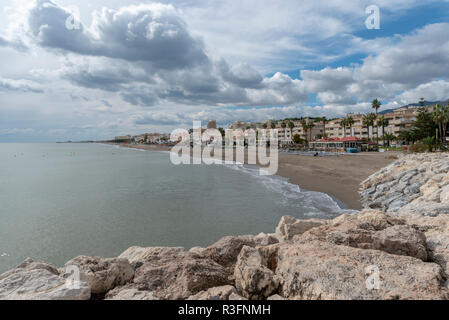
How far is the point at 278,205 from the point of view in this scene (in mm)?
16828

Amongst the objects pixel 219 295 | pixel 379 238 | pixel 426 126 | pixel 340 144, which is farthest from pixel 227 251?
pixel 340 144

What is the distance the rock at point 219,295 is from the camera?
11.6 ft

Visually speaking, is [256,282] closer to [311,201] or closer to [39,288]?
[39,288]

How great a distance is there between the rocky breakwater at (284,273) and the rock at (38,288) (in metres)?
0.01

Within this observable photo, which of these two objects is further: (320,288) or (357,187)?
(357,187)

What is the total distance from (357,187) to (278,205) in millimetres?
8557

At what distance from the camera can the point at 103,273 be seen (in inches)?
160

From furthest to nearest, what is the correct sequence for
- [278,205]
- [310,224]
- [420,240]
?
[278,205] → [310,224] → [420,240]

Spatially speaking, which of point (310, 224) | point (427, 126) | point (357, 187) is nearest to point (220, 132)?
point (427, 126)

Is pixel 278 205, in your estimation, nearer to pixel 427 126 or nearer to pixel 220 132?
pixel 427 126

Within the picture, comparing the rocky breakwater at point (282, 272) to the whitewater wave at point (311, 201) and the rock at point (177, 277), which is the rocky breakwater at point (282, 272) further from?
the whitewater wave at point (311, 201)

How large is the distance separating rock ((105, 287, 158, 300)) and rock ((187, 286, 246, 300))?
0.58 meters

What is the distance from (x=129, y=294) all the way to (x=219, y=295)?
4.16 feet
